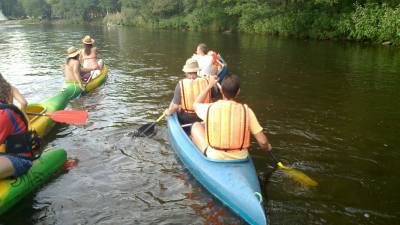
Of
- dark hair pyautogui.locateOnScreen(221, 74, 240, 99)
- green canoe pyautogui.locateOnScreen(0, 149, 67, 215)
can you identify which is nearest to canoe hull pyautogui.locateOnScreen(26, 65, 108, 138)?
green canoe pyautogui.locateOnScreen(0, 149, 67, 215)

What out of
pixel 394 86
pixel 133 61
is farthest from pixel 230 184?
pixel 133 61

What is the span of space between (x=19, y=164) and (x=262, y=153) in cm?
365

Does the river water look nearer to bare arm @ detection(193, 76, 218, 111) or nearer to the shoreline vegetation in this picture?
bare arm @ detection(193, 76, 218, 111)

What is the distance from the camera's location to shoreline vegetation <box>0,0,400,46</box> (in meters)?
21.5

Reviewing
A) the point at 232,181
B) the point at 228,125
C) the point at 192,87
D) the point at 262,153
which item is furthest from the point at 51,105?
the point at 232,181

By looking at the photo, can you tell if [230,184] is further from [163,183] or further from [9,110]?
[9,110]

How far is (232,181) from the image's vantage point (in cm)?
468

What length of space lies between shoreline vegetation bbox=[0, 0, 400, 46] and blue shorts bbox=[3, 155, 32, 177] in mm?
19273

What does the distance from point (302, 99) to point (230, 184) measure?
236 inches

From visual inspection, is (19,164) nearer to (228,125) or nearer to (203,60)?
(228,125)

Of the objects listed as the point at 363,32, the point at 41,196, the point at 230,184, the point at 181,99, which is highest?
the point at 363,32

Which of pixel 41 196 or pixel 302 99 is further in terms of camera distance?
pixel 302 99

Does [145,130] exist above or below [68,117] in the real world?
below

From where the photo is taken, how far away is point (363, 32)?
Result: 2194 centimetres
